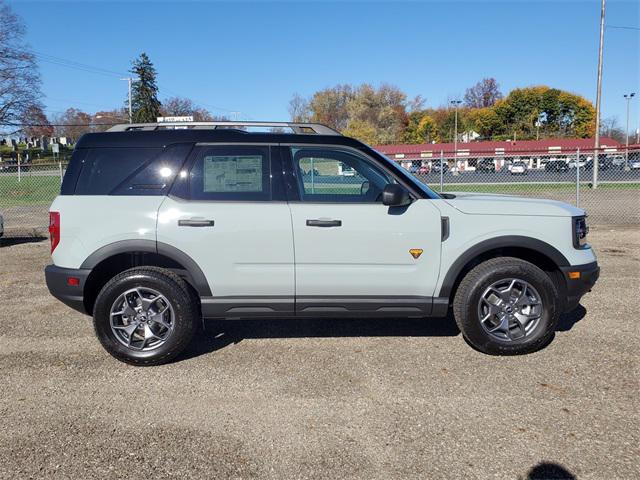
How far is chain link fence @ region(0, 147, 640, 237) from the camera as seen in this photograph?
12609mm

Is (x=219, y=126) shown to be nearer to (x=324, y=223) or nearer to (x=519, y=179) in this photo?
(x=324, y=223)

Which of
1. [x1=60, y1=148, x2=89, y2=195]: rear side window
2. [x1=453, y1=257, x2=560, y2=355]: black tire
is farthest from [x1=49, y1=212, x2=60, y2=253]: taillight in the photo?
[x1=453, y1=257, x2=560, y2=355]: black tire

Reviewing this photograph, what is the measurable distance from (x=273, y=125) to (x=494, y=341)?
2.65 meters

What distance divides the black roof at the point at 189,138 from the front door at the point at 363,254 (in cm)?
18

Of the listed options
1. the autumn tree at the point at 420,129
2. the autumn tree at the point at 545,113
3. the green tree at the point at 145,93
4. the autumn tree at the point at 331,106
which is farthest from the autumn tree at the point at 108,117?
the autumn tree at the point at 545,113

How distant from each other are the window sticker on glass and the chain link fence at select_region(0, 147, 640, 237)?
8.39 m

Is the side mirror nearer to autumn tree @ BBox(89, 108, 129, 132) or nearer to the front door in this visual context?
the front door

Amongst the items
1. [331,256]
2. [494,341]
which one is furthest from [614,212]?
[331,256]

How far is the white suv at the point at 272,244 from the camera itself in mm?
3898

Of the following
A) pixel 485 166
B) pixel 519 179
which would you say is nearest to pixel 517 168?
pixel 519 179

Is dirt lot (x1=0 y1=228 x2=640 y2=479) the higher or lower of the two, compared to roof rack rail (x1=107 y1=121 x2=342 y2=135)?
lower

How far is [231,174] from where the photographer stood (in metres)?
4.05

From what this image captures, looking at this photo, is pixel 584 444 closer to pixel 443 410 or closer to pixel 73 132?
pixel 443 410

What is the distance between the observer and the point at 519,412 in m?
3.18
